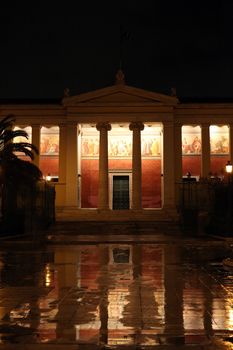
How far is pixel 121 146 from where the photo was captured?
45.2 meters

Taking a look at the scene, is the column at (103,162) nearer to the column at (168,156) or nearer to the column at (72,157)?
the column at (72,157)

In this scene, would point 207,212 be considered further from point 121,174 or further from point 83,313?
point 83,313

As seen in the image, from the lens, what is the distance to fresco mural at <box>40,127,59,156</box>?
44094mm

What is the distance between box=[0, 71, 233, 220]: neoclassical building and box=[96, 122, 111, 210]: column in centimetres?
A: 8

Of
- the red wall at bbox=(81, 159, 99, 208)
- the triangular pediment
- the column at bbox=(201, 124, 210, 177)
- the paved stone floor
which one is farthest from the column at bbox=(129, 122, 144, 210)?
the paved stone floor

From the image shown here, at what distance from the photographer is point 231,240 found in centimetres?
2520

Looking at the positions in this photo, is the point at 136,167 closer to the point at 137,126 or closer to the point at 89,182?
the point at 137,126

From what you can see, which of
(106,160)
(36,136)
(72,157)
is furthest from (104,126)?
(36,136)

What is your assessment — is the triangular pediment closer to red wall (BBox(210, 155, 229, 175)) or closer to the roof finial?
the roof finial

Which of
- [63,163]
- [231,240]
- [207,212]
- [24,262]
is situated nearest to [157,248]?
[231,240]

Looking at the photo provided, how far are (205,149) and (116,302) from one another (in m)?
35.3

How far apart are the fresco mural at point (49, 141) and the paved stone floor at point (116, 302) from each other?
26787 mm

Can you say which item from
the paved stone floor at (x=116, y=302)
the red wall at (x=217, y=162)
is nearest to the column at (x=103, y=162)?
the red wall at (x=217, y=162)

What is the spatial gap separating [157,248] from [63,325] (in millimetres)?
14314
